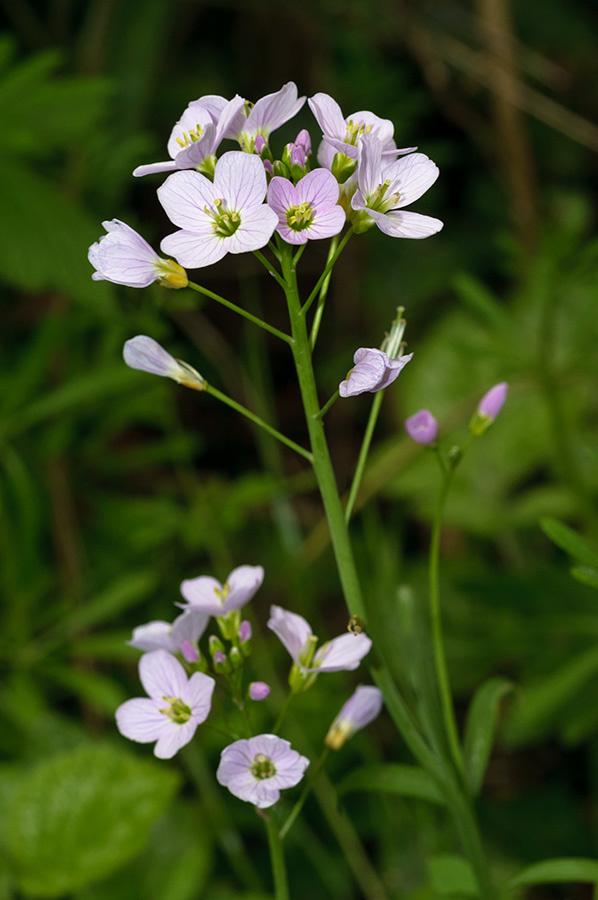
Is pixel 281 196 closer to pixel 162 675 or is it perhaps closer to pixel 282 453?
pixel 162 675

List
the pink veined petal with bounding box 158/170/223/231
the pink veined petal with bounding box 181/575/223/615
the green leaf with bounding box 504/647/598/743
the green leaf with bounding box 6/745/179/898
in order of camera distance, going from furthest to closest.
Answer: the green leaf with bounding box 504/647/598/743, the green leaf with bounding box 6/745/179/898, the pink veined petal with bounding box 181/575/223/615, the pink veined petal with bounding box 158/170/223/231

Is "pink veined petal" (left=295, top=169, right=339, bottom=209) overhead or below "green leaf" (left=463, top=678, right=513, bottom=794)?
overhead

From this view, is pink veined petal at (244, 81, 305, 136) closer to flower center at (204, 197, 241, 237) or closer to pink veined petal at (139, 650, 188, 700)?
flower center at (204, 197, 241, 237)

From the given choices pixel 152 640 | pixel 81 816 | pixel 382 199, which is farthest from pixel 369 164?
pixel 81 816

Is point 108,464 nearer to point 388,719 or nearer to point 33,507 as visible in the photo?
point 33,507

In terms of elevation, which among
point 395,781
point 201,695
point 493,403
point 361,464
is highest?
point 493,403

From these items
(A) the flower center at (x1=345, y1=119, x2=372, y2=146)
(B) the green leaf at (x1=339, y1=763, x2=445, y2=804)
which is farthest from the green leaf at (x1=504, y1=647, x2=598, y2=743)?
(A) the flower center at (x1=345, y1=119, x2=372, y2=146)

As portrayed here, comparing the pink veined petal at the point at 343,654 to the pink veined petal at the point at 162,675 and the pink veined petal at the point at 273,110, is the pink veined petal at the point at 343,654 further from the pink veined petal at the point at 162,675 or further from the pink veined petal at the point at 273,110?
the pink veined petal at the point at 273,110

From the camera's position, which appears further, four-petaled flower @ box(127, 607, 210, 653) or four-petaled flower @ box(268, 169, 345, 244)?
four-petaled flower @ box(127, 607, 210, 653)
